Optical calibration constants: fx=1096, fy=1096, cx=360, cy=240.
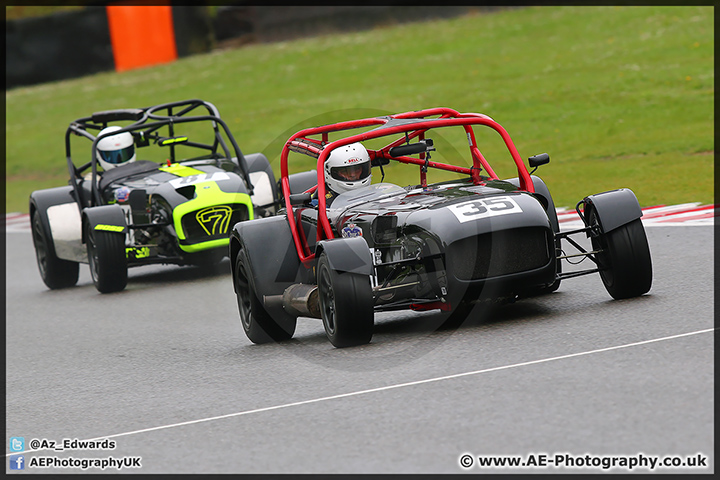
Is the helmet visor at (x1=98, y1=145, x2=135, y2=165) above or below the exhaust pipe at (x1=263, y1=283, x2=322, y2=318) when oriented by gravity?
above

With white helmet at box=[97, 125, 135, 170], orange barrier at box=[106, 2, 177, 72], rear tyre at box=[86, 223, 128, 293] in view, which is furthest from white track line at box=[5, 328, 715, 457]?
orange barrier at box=[106, 2, 177, 72]

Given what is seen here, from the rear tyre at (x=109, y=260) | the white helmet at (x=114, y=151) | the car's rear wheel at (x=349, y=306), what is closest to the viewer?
the car's rear wheel at (x=349, y=306)

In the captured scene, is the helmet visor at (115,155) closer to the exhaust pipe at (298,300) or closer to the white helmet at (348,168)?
the white helmet at (348,168)

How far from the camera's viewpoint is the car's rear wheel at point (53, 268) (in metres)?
12.7

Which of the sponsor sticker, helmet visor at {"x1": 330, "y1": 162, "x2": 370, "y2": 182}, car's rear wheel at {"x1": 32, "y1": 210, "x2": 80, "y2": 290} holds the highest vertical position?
helmet visor at {"x1": 330, "y1": 162, "x2": 370, "y2": 182}

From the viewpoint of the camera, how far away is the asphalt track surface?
15.9 ft

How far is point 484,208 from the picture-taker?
697 cm

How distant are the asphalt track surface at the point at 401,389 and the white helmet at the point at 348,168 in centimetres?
105

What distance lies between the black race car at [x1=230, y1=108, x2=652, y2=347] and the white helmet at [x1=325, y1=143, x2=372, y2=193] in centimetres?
9

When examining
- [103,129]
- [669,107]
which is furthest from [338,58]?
[103,129]

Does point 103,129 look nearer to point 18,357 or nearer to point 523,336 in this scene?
point 18,357

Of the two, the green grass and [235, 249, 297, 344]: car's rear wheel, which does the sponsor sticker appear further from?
the green grass

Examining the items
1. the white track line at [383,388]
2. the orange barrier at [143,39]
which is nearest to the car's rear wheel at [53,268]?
the white track line at [383,388]

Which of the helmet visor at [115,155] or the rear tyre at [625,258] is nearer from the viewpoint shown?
the rear tyre at [625,258]
